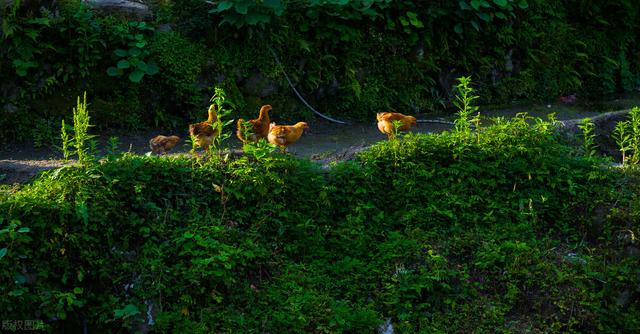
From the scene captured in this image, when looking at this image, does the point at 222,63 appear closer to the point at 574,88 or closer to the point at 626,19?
the point at 574,88

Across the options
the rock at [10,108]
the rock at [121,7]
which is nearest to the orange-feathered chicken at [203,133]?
the rock at [10,108]

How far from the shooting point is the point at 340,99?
1297 centimetres

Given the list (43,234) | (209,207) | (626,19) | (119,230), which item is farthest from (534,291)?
(626,19)

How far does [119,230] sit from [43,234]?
0.68 metres

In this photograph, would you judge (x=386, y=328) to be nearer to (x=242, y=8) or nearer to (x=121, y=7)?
(x=242, y=8)

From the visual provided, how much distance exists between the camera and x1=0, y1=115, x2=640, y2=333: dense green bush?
273 inches

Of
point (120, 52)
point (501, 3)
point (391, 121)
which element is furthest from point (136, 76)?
point (501, 3)

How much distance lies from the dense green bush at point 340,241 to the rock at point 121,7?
468 centimetres

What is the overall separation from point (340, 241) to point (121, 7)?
5854 millimetres

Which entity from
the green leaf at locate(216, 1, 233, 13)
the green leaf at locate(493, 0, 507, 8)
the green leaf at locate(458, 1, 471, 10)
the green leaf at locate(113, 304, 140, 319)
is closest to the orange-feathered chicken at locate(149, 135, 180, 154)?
the green leaf at locate(113, 304, 140, 319)

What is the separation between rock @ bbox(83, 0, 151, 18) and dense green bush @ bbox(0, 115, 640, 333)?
4682mm

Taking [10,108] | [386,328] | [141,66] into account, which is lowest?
[386,328]

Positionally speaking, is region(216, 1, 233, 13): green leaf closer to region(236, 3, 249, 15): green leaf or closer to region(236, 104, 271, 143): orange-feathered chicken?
region(236, 3, 249, 15): green leaf

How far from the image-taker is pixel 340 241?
7.97 meters
